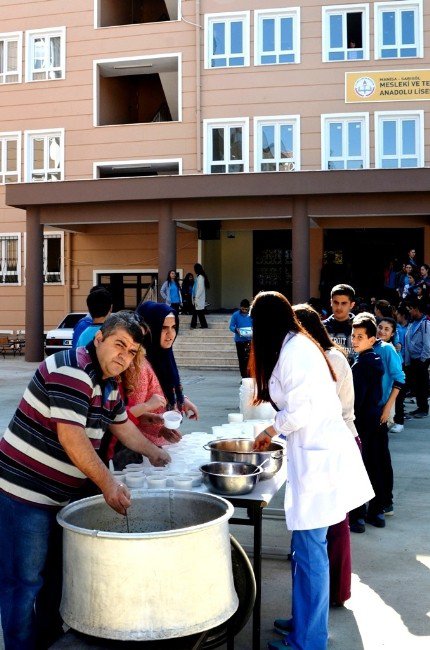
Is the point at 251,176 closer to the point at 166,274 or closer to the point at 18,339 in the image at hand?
the point at 166,274

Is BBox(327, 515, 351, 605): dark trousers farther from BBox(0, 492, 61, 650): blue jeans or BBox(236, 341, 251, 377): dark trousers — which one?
BBox(236, 341, 251, 377): dark trousers

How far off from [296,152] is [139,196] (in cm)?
546

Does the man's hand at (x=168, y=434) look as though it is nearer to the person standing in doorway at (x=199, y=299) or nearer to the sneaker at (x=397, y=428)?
the sneaker at (x=397, y=428)

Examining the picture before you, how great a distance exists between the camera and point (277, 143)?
21891 mm

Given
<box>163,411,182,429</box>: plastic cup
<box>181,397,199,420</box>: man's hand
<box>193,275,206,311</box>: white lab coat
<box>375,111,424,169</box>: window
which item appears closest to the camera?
<box>163,411,182,429</box>: plastic cup

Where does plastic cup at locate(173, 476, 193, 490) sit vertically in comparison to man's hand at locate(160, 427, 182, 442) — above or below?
below

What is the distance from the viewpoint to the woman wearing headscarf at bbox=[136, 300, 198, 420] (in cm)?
495

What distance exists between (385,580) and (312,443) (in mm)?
1853

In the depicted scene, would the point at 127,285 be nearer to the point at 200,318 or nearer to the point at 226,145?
the point at 200,318

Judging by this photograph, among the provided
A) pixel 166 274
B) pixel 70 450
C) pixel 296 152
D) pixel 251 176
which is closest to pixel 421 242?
pixel 296 152

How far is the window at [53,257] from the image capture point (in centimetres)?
2445

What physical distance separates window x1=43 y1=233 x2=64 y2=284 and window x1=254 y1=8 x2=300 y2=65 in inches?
351

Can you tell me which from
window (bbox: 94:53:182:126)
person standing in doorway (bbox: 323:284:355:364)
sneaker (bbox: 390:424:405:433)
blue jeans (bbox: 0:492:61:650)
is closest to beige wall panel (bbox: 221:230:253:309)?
window (bbox: 94:53:182:126)

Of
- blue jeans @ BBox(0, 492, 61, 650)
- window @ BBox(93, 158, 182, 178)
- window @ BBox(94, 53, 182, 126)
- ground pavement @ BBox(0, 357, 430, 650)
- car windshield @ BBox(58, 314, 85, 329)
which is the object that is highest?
window @ BBox(94, 53, 182, 126)
